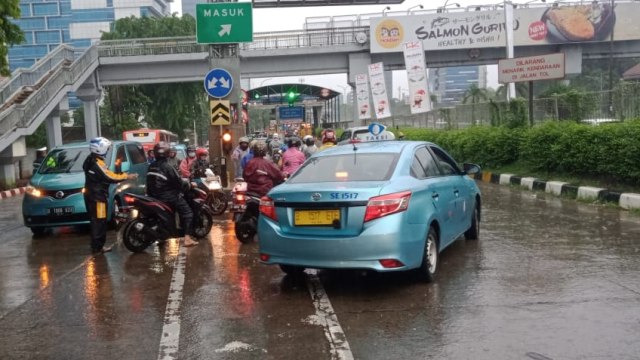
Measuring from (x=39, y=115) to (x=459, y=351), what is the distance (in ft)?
78.7

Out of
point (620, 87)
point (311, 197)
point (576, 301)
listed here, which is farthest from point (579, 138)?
point (311, 197)

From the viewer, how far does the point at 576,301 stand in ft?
18.1

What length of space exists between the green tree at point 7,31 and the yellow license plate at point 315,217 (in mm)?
7583

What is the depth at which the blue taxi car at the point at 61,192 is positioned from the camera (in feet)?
34.8

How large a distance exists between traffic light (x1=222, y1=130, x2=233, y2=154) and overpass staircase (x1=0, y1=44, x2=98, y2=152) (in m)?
10.1

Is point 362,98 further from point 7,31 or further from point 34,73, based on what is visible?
point 7,31

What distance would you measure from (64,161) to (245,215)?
4459 millimetres

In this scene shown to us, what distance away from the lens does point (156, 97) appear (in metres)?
45.9

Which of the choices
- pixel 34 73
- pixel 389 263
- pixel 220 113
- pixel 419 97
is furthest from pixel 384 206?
pixel 34 73

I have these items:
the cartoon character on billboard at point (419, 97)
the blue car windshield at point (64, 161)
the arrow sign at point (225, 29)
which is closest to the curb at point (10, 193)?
the blue car windshield at point (64, 161)

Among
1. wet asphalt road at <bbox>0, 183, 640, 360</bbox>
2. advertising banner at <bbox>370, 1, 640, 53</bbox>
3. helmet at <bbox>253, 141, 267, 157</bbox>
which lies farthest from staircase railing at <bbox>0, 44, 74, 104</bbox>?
helmet at <bbox>253, 141, 267, 157</bbox>

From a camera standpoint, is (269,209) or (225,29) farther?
(225,29)

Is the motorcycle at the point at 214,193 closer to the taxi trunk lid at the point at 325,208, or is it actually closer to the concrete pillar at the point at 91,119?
the taxi trunk lid at the point at 325,208

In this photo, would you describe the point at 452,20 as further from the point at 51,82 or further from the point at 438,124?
the point at 51,82
